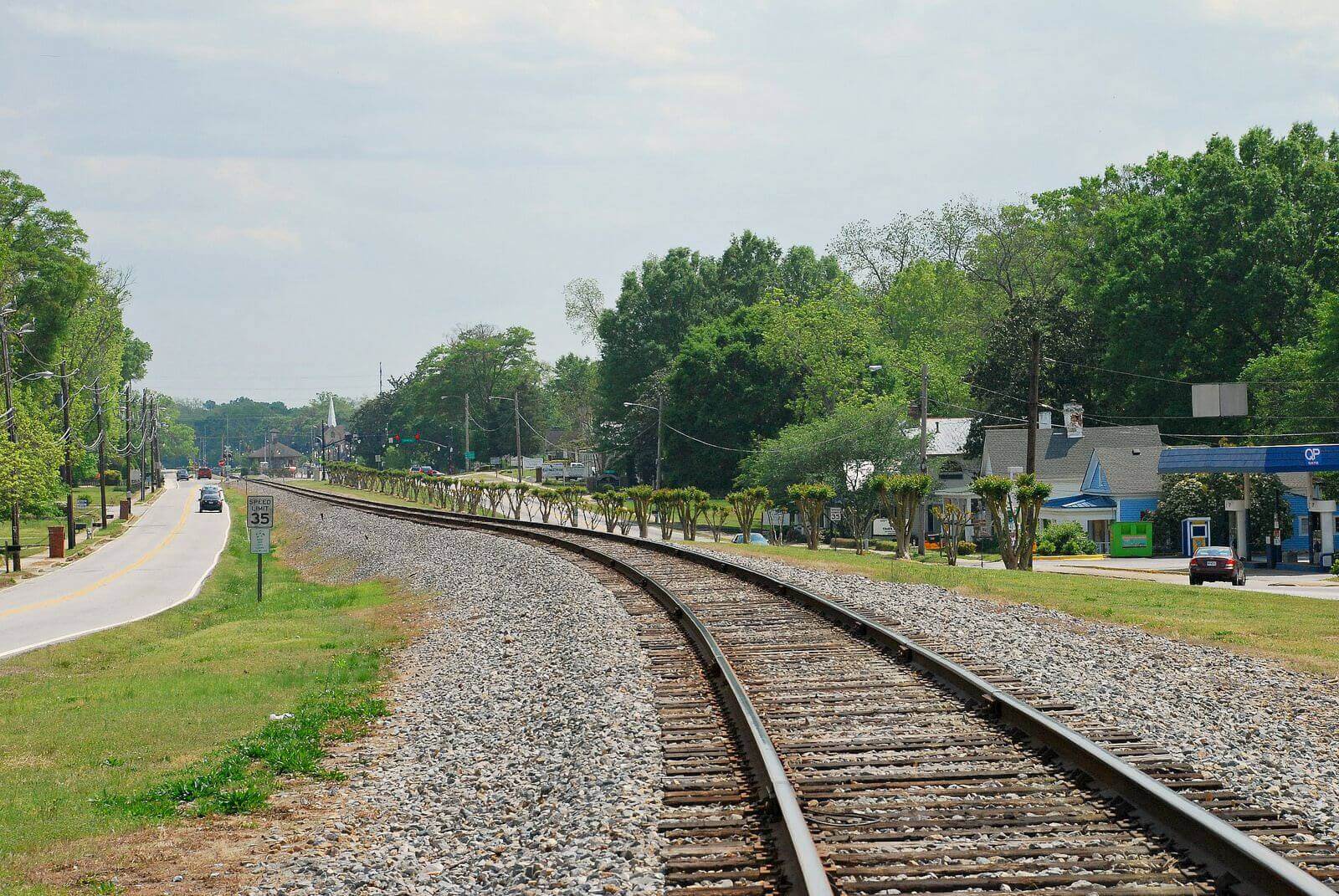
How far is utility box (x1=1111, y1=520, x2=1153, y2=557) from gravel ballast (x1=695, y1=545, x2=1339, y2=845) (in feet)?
139

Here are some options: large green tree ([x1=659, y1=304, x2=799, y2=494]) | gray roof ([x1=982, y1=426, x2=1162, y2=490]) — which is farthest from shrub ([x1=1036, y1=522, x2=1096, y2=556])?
large green tree ([x1=659, y1=304, x2=799, y2=494])

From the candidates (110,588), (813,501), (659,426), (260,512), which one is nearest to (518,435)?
(659,426)

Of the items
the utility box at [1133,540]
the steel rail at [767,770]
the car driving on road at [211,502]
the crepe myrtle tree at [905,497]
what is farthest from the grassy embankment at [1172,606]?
the car driving on road at [211,502]

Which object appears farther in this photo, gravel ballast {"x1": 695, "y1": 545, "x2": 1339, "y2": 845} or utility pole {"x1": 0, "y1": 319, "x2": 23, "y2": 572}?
utility pole {"x1": 0, "y1": 319, "x2": 23, "y2": 572}

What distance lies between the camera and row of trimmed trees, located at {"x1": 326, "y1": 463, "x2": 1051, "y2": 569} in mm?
34094

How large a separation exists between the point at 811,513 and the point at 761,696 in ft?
111

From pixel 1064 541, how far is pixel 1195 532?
571cm

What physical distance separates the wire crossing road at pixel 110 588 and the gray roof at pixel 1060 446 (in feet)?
131

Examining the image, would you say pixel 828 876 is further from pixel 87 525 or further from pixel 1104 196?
pixel 1104 196

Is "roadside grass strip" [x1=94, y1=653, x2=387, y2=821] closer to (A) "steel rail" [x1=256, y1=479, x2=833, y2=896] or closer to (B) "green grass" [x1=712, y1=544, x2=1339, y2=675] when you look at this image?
(A) "steel rail" [x1=256, y1=479, x2=833, y2=896]

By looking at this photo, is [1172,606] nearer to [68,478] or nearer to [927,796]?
[927,796]

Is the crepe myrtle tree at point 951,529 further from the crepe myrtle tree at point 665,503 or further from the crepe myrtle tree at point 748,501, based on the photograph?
the crepe myrtle tree at point 665,503

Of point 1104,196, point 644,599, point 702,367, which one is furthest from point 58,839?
point 1104,196

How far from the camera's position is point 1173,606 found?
20.9m
